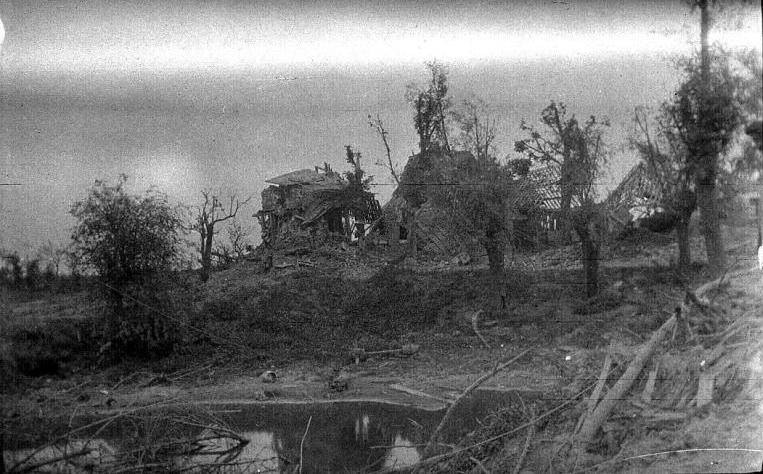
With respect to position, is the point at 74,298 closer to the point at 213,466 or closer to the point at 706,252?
the point at 213,466

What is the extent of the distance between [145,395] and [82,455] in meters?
0.42

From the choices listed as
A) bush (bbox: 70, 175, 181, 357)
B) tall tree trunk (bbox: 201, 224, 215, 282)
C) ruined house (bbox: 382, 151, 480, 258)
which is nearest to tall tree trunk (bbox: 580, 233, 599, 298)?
ruined house (bbox: 382, 151, 480, 258)

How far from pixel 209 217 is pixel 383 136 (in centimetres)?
101

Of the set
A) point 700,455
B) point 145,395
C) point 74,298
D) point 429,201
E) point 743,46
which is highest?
point 743,46

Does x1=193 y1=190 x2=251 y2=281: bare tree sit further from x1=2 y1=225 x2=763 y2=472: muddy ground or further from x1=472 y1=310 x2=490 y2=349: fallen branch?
x1=472 y1=310 x2=490 y2=349: fallen branch

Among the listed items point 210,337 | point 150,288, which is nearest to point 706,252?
point 210,337

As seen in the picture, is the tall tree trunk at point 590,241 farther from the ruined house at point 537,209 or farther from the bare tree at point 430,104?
the bare tree at point 430,104

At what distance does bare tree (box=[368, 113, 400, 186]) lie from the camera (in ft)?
12.2

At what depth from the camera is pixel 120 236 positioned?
355cm

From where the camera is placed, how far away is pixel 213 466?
359cm

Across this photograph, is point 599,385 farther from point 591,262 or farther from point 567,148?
point 567,148

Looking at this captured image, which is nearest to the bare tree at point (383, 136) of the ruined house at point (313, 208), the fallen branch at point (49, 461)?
the ruined house at point (313, 208)

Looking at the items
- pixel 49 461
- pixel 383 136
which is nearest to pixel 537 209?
pixel 383 136

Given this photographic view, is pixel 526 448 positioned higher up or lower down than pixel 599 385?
lower down
